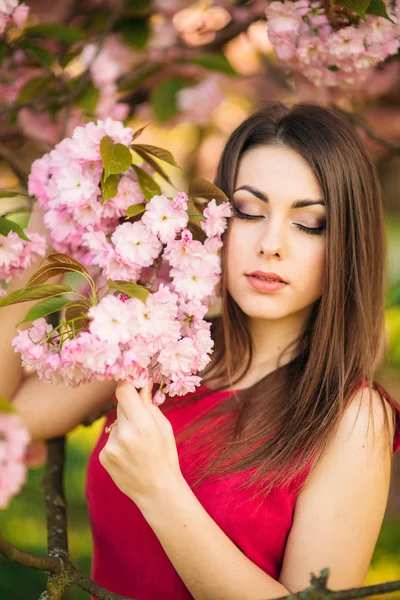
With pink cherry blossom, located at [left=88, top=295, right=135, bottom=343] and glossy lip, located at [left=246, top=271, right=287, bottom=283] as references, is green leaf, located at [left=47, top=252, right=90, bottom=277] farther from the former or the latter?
glossy lip, located at [left=246, top=271, right=287, bottom=283]

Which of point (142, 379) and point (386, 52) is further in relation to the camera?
point (386, 52)

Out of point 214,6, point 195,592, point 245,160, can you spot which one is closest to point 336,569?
point 195,592

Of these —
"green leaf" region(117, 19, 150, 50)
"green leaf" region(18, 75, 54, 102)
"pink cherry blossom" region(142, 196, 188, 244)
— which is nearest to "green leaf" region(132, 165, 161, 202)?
"pink cherry blossom" region(142, 196, 188, 244)

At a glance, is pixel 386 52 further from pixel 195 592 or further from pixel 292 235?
pixel 195 592

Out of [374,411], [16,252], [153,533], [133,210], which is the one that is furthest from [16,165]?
[374,411]

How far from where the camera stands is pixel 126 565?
1529mm

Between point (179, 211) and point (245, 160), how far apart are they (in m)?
0.36

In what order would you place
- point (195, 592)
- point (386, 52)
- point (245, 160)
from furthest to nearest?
point (386, 52) < point (245, 160) < point (195, 592)

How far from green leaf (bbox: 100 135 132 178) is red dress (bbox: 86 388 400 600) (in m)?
0.63

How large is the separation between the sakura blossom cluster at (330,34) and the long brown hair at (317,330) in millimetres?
150

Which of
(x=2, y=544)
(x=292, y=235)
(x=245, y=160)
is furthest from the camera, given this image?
(x=245, y=160)

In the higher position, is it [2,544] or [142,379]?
[142,379]

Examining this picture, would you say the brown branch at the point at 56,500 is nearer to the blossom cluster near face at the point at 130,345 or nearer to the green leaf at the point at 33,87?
the blossom cluster near face at the point at 130,345

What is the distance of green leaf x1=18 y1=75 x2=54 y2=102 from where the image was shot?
6.07 feet
